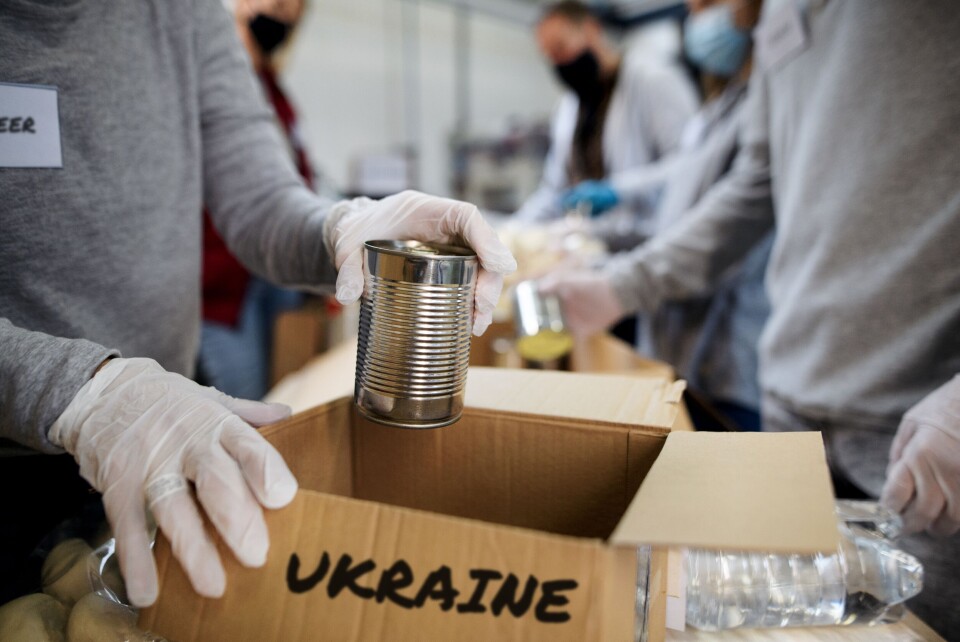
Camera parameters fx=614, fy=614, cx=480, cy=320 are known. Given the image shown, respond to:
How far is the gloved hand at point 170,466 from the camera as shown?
549 millimetres

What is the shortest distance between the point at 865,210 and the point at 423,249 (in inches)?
32.4

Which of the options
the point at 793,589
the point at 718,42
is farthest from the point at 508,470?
the point at 718,42

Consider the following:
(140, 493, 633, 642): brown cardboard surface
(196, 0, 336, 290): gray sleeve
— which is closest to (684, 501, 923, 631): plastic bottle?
(140, 493, 633, 642): brown cardboard surface

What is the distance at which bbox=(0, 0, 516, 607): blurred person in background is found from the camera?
23.1 inches

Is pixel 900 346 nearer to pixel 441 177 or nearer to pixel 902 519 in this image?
pixel 902 519

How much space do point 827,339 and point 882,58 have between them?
49cm

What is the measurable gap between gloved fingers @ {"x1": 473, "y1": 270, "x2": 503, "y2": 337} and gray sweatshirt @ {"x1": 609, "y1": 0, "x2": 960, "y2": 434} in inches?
28.0

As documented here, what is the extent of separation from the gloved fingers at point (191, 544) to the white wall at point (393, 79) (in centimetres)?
451

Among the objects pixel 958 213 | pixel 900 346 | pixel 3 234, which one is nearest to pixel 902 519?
pixel 900 346

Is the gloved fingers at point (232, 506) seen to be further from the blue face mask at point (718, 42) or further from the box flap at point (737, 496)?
the blue face mask at point (718, 42)

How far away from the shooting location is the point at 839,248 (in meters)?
1.12

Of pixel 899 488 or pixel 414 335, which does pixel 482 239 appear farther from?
pixel 899 488

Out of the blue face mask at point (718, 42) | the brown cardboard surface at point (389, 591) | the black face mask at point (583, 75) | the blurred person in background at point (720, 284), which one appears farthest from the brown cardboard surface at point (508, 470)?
the black face mask at point (583, 75)

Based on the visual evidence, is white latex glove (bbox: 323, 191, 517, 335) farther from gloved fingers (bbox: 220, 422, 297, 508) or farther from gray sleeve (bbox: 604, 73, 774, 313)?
gray sleeve (bbox: 604, 73, 774, 313)
